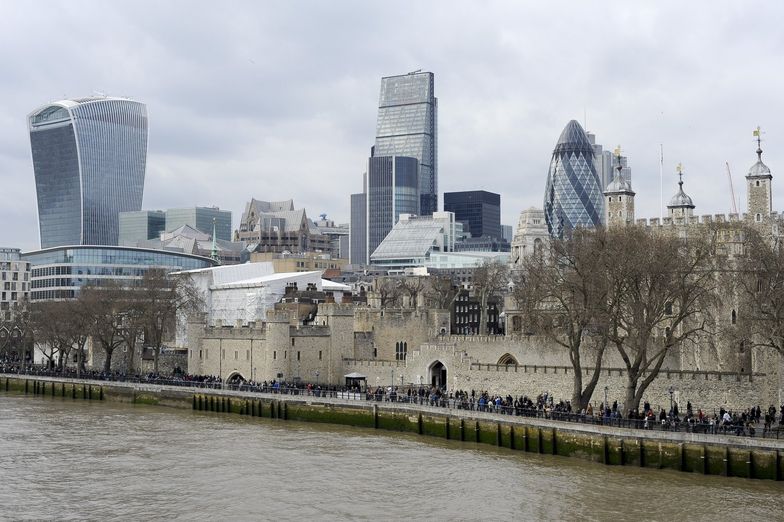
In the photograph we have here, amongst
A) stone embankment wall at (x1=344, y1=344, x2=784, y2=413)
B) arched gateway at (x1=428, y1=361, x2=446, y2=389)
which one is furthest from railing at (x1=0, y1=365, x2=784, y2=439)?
arched gateway at (x1=428, y1=361, x2=446, y2=389)

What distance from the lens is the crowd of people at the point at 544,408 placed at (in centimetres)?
4783

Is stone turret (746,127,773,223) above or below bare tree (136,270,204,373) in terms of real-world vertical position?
above

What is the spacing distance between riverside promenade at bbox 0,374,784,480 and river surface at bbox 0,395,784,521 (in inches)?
30.1

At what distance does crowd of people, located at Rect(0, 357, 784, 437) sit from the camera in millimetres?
47831

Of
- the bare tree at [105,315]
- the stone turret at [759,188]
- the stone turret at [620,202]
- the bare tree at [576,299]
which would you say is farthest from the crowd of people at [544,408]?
the stone turret at [620,202]

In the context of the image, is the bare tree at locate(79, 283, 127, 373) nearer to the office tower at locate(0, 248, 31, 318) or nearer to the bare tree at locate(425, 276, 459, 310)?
the bare tree at locate(425, 276, 459, 310)

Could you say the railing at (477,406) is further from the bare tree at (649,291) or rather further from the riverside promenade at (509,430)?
the bare tree at (649,291)

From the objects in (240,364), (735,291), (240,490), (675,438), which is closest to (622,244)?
(735,291)

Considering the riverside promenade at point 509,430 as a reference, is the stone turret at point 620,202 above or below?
above

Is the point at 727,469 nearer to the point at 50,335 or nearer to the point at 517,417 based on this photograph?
the point at 517,417

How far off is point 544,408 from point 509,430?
2449 millimetres

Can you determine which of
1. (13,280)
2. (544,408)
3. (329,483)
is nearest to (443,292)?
(13,280)

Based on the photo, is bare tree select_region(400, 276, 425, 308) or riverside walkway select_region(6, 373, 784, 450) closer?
riverside walkway select_region(6, 373, 784, 450)

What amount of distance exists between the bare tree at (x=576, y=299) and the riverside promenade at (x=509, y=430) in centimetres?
571
